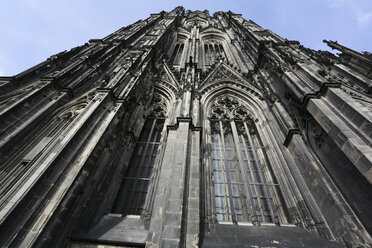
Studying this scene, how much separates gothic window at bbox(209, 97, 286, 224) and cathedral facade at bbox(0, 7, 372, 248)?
5 centimetres

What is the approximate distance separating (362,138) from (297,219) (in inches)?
118

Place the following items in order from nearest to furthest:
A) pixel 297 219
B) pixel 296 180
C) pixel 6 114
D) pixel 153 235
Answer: pixel 153 235 < pixel 6 114 < pixel 297 219 < pixel 296 180

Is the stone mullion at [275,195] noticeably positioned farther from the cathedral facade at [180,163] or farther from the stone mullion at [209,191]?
the stone mullion at [209,191]

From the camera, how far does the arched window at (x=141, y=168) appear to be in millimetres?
6508

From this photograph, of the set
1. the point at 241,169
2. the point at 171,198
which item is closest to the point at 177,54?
the point at 241,169

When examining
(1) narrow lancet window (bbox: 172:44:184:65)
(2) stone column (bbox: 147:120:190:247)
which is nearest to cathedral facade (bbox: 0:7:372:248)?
(2) stone column (bbox: 147:120:190:247)

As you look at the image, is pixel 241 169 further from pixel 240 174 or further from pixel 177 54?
pixel 177 54

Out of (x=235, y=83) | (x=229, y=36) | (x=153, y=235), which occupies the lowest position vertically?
(x=153, y=235)

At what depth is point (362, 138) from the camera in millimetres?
4617

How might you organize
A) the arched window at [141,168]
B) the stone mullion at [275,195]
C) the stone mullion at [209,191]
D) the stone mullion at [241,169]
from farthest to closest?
the arched window at [141,168] < the stone mullion at [241,169] < the stone mullion at [275,195] < the stone mullion at [209,191]

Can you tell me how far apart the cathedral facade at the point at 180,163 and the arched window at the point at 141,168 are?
0.04 metres

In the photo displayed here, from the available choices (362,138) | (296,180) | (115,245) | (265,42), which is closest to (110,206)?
(115,245)

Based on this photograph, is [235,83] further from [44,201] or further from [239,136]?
[44,201]

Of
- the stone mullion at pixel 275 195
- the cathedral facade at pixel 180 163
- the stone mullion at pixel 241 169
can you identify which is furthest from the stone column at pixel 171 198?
the stone mullion at pixel 275 195
